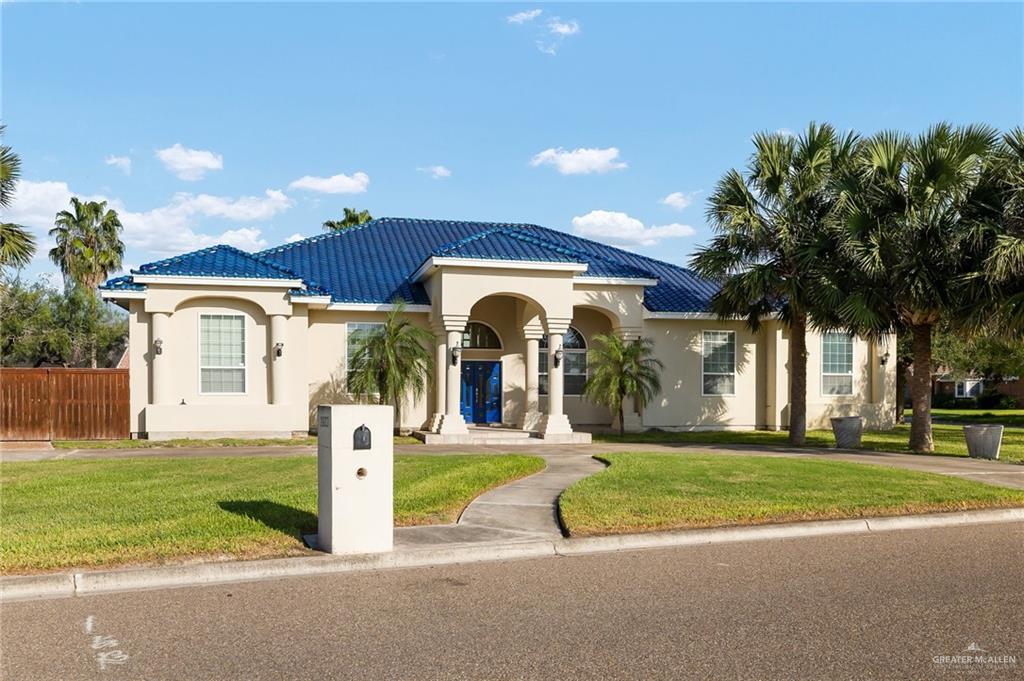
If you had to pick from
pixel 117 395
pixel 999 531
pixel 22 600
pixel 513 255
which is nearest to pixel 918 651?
pixel 999 531

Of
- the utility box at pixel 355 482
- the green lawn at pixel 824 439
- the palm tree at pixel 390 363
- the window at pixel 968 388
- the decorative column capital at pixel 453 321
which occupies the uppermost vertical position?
the decorative column capital at pixel 453 321

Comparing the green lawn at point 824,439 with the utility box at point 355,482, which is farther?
the green lawn at point 824,439

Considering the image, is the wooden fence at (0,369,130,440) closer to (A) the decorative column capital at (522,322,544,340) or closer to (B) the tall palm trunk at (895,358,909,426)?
(A) the decorative column capital at (522,322,544,340)

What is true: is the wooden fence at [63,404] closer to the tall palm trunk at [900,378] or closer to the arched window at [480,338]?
the arched window at [480,338]

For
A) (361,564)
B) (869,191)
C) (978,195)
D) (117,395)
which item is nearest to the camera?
(361,564)

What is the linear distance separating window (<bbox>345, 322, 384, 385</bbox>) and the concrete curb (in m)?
15.0

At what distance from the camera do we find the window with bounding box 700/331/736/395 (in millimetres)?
27031

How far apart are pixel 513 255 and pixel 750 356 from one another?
9004 millimetres

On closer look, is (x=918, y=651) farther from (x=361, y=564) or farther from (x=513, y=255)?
(x=513, y=255)

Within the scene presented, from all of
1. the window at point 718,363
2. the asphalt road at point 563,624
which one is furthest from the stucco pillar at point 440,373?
the asphalt road at point 563,624

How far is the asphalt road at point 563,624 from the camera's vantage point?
18.4ft

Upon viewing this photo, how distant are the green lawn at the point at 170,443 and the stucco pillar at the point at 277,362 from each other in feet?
3.51

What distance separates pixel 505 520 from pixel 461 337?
1336 centimetres

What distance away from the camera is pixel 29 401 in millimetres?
21422
